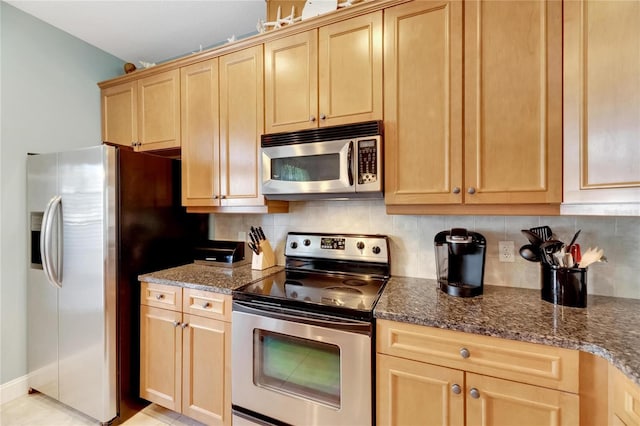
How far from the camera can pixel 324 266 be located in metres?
2.00

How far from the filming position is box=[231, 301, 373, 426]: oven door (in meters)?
1.28

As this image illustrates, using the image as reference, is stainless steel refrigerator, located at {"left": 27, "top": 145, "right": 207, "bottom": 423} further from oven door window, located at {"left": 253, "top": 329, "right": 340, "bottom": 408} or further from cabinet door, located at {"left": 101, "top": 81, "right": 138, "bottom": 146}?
oven door window, located at {"left": 253, "top": 329, "right": 340, "bottom": 408}

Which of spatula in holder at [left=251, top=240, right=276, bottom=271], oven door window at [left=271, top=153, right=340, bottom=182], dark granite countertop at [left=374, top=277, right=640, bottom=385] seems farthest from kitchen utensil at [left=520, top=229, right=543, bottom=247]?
spatula in holder at [left=251, top=240, right=276, bottom=271]

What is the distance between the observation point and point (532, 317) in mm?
1158

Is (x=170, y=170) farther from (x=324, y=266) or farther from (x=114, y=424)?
(x=114, y=424)

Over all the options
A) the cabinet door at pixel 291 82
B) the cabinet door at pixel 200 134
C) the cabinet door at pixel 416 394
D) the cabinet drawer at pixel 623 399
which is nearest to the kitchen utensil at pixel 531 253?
the cabinet drawer at pixel 623 399

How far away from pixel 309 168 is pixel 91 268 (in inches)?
57.8

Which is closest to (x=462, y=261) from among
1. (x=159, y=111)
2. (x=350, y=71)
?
(x=350, y=71)

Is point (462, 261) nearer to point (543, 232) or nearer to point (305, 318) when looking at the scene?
point (543, 232)

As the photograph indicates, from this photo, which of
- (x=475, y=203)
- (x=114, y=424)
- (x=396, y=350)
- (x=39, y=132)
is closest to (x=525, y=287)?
(x=475, y=203)

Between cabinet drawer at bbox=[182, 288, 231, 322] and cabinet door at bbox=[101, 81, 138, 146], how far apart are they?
4.75ft

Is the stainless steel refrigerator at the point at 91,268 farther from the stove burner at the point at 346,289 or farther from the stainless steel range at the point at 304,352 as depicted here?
the stove burner at the point at 346,289

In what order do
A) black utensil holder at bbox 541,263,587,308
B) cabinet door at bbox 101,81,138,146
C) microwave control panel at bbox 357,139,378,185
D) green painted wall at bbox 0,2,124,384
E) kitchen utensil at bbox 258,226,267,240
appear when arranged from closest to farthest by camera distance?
black utensil holder at bbox 541,263,587,308, microwave control panel at bbox 357,139,378,185, green painted wall at bbox 0,2,124,384, kitchen utensil at bbox 258,226,267,240, cabinet door at bbox 101,81,138,146

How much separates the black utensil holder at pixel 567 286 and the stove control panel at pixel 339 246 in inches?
31.9
